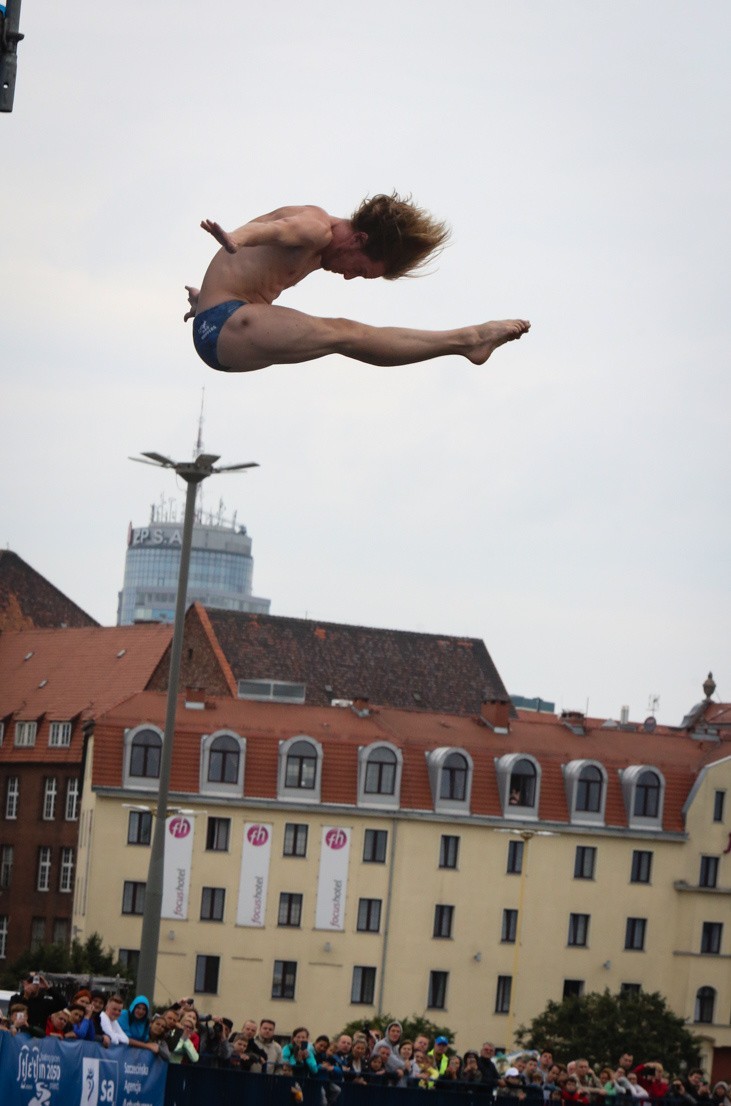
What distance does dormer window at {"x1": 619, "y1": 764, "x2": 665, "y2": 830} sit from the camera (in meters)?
71.8

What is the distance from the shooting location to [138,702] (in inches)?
2746

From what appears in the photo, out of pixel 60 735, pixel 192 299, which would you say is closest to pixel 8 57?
pixel 192 299

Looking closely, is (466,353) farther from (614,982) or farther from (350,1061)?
(614,982)

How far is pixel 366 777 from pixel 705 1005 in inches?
529

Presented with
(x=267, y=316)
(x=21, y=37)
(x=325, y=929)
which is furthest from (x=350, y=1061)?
(x=325, y=929)

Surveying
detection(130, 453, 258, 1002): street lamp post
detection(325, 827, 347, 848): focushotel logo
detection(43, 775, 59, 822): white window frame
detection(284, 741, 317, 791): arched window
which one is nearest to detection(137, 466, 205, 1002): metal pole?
detection(130, 453, 258, 1002): street lamp post

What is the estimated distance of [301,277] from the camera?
1126 centimetres

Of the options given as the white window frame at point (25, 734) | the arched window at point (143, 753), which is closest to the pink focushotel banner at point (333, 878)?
the arched window at point (143, 753)

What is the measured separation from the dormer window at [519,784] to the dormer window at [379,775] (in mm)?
A: 3641

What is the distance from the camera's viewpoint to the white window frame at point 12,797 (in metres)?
78.1

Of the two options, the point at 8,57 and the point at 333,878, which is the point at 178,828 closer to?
the point at 333,878

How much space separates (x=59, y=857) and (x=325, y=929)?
11528 mm

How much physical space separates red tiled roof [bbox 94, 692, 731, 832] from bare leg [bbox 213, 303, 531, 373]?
5742cm

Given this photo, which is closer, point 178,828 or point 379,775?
point 178,828
